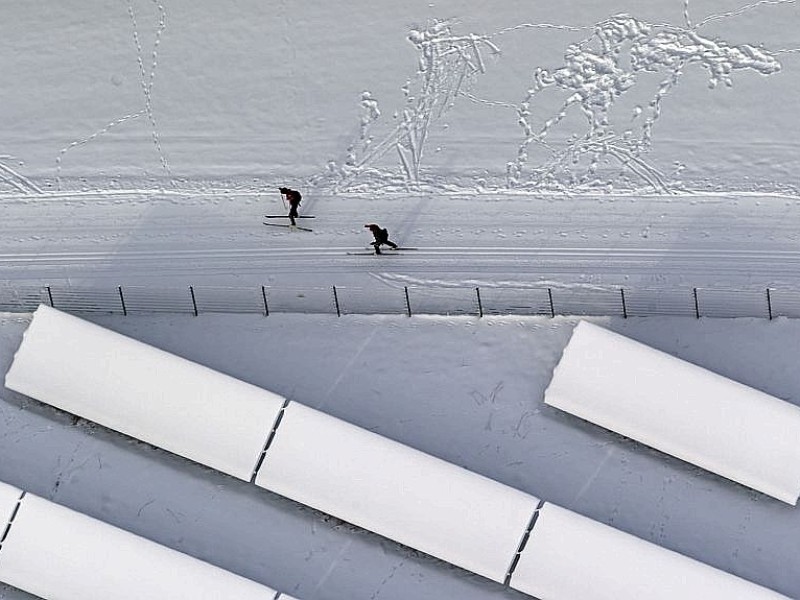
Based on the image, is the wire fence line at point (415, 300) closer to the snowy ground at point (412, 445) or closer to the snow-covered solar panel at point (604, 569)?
the snowy ground at point (412, 445)

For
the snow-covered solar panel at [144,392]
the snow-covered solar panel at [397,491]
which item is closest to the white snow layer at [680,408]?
the snow-covered solar panel at [397,491]

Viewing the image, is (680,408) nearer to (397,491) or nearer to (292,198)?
(397,491)

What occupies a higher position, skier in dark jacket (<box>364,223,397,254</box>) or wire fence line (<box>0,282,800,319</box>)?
skier in dark jacket (<box>364,223,397,254</box>)

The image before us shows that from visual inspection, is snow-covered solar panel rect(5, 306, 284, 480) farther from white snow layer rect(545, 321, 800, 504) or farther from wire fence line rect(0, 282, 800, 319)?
white snow layer rect(545, 321, 800, 504)

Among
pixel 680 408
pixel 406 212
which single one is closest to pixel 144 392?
pixel 406 212

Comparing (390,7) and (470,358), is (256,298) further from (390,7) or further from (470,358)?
(390,7)

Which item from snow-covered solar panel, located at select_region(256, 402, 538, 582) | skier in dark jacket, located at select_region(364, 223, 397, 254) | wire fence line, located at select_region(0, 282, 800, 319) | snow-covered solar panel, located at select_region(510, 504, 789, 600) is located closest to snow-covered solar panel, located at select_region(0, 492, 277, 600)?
snow-covered solar panel, located at select_region(256, 402, 538, 582)
